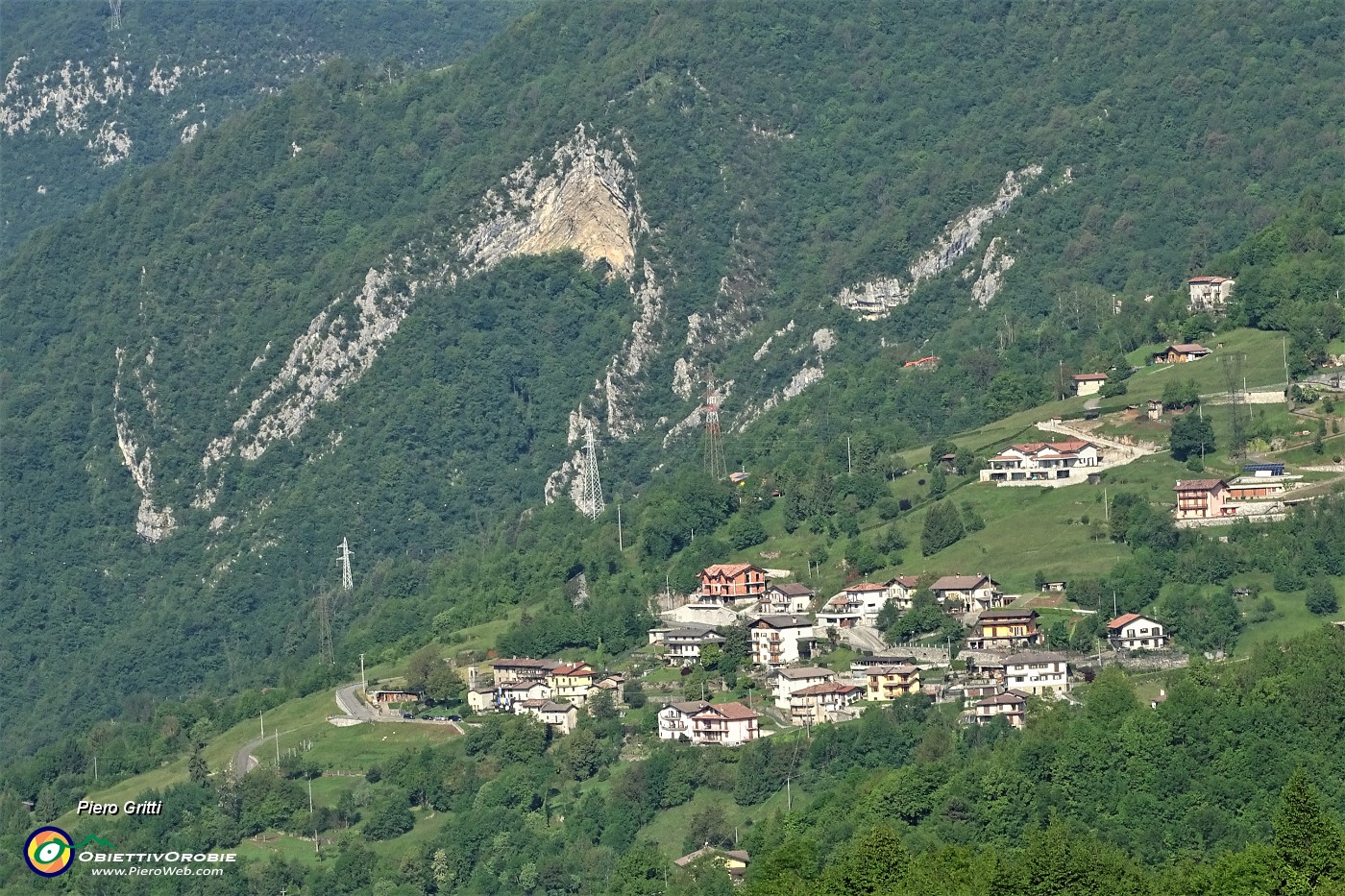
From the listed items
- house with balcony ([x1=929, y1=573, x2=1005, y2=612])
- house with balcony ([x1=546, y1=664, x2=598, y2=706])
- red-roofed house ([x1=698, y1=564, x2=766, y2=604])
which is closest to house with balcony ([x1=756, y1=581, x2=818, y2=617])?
red-roofed house ([x1=698, y1=564, x2=766, y2=604])

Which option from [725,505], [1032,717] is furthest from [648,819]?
[725,505]

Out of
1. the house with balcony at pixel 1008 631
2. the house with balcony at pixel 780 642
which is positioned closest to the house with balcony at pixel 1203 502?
the house with balcony at pixel 1008 631

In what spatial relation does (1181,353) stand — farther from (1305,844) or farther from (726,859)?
(1305,844)

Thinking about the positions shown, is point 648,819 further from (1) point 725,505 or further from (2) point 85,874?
(1) point 725,505

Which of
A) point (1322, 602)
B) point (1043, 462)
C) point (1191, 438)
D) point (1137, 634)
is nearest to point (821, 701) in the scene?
point (1137, 634)

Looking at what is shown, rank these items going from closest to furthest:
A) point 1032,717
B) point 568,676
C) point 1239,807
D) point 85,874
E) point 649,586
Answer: point 1239,807 < point 1032,717 < point 85,874 < point 568,676 < point 649,586

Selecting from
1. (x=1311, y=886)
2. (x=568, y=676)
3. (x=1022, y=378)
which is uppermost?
(x=1022, y=378)

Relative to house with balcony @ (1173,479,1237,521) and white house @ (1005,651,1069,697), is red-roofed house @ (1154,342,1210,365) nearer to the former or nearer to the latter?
house with balcony @ (1173,479,1237,521)
